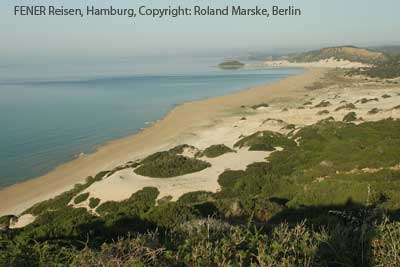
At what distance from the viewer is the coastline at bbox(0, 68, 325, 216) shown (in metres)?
23.4

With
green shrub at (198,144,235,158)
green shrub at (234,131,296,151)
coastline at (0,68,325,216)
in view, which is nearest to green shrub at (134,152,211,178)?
green shrub at (198,144,235,158)

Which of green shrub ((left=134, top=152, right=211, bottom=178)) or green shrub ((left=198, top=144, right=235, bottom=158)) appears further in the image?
green shrub ((left=198, top=144, right=235, bottom=158))

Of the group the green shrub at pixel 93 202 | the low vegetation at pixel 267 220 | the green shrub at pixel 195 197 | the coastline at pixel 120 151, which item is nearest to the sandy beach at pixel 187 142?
the coastline at pixel 120 151

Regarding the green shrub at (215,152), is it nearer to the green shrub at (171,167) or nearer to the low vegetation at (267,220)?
the low vegetation at (267,220)

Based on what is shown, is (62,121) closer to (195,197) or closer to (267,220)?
(195,197)

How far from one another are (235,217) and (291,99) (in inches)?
2089

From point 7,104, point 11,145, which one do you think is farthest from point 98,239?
point 7,104

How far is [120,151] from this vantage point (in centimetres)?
3338

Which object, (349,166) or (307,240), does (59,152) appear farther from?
(307,240)

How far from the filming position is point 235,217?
34.3 feet

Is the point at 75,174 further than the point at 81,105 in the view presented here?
No

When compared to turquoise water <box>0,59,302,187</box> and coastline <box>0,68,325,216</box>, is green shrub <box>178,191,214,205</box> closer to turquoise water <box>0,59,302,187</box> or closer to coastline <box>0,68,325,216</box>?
coastline <box>0,68,325,216</box>

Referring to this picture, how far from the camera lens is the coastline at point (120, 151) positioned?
76.7ft

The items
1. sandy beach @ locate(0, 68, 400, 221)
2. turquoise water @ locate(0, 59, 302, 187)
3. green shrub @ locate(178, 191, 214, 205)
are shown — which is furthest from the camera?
turquoise water @ locate(0, 59, 302, 187)
